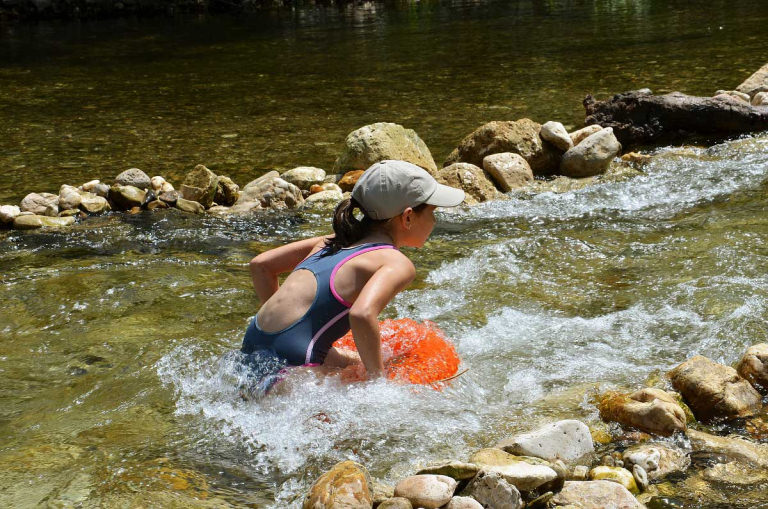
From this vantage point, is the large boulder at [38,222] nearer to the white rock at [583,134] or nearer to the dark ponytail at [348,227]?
the dark ponytail at [348,227]

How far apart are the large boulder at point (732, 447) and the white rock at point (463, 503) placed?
3.73ft

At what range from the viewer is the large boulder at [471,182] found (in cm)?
787

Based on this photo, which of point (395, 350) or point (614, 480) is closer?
point (614, 480)

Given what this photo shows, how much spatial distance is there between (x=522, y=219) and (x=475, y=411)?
348cm

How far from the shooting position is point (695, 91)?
39.6ft

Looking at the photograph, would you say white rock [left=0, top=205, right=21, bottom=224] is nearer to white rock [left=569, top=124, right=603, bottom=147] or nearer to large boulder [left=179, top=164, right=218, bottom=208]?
large boulder [left=179, top=164, right=218, bottom=208]

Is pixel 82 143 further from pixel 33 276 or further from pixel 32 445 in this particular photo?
pixel 32 445

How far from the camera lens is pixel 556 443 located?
336 centimetres

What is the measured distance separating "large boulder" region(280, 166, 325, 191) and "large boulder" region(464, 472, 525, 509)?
576cm

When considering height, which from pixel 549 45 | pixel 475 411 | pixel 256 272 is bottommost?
pixel 475 411

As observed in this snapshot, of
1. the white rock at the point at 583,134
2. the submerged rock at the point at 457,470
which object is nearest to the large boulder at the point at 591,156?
the white rock at the point at 583,134

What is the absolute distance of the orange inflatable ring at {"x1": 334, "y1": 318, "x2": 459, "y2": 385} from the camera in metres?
3.93

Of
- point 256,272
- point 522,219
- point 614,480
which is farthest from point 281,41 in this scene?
point 614,480

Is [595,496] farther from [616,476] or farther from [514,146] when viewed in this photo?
[514,146]
